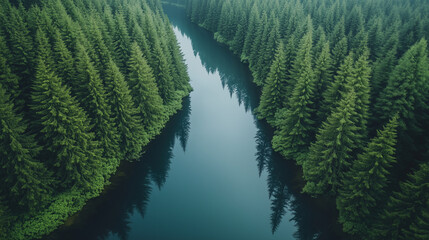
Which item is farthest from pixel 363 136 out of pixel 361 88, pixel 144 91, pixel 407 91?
pixel 144 91

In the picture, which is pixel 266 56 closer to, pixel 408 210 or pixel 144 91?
pixel 144 91

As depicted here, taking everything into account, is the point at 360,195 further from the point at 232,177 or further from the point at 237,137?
the point at 237,137

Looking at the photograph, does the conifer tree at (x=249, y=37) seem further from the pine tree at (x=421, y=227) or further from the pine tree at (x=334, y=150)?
the pine tree at (x=421, y=227)

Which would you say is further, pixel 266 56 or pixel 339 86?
pixel 266 56

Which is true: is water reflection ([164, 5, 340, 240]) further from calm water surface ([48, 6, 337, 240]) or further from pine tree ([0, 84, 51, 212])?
pine tree ([0, 84, 51, 212])

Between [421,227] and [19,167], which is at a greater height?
[19,167]

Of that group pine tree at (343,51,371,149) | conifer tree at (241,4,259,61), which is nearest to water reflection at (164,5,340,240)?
conifer tree at (241,4,259,61)
